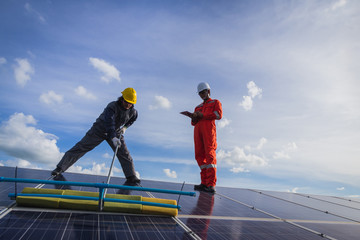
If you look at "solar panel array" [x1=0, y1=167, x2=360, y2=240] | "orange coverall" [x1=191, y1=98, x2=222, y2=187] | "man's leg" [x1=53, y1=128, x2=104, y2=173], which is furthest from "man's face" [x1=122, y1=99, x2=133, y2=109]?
"solar panel array" [x1=0, y1=167, x2=360, y2=240]

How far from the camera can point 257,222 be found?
10.0 ft

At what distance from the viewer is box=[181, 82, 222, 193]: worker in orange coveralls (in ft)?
17.6

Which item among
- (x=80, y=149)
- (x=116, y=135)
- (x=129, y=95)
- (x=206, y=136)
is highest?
(x=129, y=95)

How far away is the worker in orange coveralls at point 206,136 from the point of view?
5379 mm

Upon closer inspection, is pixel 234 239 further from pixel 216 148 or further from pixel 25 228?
pixel 216 148

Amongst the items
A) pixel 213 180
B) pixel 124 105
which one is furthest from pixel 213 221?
pixel 124 105

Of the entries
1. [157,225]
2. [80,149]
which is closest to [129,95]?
[80,149]

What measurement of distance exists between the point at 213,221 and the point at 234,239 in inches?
21.9

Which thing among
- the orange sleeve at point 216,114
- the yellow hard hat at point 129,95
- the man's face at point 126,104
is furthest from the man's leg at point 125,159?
the orange sleeve at point 216,114

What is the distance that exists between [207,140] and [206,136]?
100 mm

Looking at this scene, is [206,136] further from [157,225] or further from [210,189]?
[157,225]

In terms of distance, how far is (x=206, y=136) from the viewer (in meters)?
5.55

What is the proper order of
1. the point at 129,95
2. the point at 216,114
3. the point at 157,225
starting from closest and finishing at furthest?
the point at 157,225 → the point at 129,95 → the point at 216,114

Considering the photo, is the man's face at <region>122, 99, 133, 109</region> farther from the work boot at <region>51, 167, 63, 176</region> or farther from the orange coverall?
the work boot at <region>51, 167, 63, 176</region>
